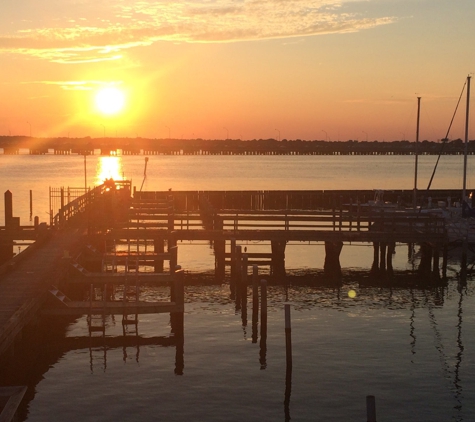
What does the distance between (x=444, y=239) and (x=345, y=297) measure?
683 centimetres

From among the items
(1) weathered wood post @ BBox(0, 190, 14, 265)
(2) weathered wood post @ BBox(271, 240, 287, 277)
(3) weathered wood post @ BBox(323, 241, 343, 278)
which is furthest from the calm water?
(1) weathered wood post @ BBox(0, 190, 14, 265)

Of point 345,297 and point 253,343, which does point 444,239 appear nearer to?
point 345,297

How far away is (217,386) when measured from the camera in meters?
19.9

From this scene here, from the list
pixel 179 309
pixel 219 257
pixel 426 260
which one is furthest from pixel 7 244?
pixel 426 260

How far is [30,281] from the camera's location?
22844 mm

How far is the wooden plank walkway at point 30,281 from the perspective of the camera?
1880 cm

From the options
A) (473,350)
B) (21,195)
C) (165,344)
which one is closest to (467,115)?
(473,350)

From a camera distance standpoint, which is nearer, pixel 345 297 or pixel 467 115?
pixel 345 297

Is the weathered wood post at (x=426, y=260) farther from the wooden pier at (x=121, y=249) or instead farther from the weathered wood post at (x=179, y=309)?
the weathered wood post at (x=179, y=309)

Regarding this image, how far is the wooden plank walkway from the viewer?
18.8m

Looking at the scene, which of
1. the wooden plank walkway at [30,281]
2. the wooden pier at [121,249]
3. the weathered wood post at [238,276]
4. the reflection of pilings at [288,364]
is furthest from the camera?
the weathered wood post at [238,276]

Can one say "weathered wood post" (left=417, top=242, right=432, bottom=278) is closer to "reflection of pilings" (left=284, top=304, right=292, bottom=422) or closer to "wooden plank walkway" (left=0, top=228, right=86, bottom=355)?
"wooden plank walkway" (left=0, top=228, right=86, bottom=355)

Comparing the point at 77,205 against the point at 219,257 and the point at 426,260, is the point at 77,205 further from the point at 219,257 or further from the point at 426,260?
the point at 426,260

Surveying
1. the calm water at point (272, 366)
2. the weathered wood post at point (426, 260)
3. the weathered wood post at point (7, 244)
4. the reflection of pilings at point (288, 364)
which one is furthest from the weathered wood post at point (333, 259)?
the reflection of pilings at point (288, 364)
